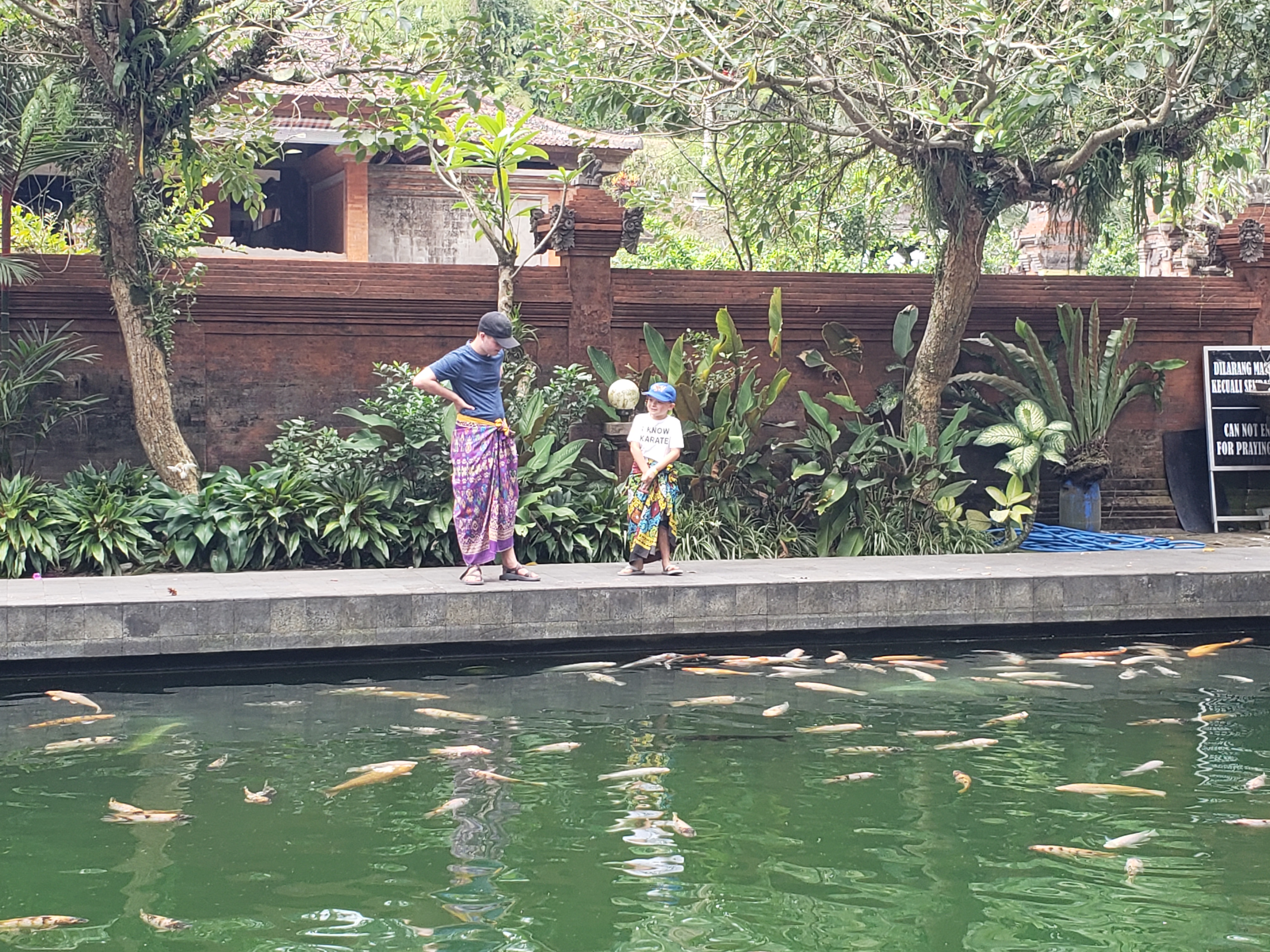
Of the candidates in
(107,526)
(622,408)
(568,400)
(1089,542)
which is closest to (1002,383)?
(1089,542)

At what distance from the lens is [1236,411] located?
13.0m

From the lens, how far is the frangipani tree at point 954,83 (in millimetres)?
9383

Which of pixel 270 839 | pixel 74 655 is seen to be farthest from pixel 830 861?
pixel 74 655

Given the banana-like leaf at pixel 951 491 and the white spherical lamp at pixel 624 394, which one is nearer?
the white spherical lamp at pixel 624 394

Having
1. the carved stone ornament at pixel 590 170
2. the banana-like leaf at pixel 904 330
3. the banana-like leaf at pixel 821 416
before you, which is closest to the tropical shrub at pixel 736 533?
the banana-like leaf at pixel 821 416

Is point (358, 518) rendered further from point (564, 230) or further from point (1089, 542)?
point (1089, 542)

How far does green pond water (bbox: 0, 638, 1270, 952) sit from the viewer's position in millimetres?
4477

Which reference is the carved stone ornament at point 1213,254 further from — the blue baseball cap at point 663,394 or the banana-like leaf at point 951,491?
the blue baseball cap at point 663,394

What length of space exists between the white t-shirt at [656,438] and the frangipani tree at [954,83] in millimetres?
2514

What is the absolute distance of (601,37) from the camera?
36.7 feet

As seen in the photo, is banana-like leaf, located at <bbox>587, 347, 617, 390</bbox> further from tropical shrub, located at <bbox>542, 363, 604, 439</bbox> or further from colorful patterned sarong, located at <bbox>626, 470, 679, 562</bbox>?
colorful patterned sarong, located at <bbox>626, 470, 679, 562</bbox>

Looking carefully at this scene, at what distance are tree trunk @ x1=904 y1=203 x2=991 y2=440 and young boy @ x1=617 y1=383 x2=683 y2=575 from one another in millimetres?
2935

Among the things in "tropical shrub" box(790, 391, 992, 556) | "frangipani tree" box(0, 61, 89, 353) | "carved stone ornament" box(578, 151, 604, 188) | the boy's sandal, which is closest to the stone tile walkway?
the boy's sandal

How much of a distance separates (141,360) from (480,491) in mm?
2928
